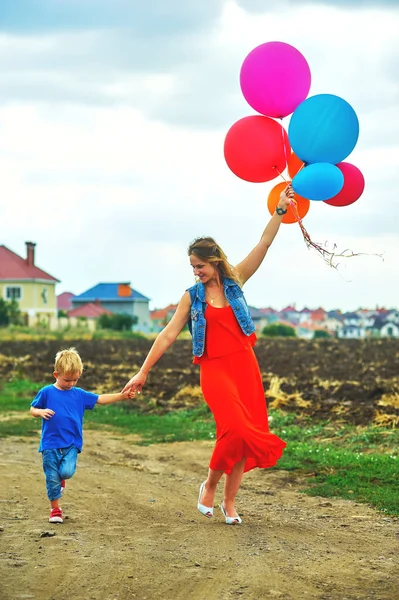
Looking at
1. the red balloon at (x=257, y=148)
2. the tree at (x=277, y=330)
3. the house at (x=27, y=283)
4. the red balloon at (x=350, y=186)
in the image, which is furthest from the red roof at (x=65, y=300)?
the red balloon at (x=350, y=186)

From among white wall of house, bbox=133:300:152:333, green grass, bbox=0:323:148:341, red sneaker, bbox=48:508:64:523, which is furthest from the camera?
white wall of house, bbox=133:300:152:333

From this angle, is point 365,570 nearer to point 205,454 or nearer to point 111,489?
point 111,489

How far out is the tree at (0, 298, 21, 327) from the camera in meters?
73.1

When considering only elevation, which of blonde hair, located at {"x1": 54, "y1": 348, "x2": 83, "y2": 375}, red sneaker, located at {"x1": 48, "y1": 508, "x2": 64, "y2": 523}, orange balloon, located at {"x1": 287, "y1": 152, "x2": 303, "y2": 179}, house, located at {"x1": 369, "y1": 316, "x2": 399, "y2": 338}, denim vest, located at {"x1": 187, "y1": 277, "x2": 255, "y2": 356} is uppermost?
house, located at {"x1": 369, "y1": 316, "x2": 399, "y2": 338}

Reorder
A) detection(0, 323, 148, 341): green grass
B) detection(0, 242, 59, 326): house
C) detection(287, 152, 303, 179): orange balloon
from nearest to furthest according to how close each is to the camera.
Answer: detection(287, 152, 303, 179): orange balloon, detection(0, 323, 148, 341): green grass, detection(0, 242, 59, 326): house

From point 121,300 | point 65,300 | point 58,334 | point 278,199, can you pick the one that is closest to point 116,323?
point 58,334

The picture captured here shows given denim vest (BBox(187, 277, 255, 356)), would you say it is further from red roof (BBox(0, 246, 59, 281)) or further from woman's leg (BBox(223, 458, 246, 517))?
red roof (BBox(0, 246, 59, 281))

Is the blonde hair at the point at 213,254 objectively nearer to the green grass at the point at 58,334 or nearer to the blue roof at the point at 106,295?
the green grass at the point at 58,334

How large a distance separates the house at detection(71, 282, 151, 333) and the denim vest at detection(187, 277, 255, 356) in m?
99.6

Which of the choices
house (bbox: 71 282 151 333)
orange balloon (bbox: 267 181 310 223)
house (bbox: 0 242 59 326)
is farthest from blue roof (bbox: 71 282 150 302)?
orange balloon (bbox: 267 181 310 223)

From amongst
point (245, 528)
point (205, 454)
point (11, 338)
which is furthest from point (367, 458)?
point (11, 338)

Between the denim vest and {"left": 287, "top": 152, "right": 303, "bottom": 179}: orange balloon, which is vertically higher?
{"left": 287, "top": 152, "right": 303, "bottom": 179}: orange balloon

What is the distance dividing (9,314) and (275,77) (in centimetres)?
6714

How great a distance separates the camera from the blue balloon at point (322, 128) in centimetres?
762
